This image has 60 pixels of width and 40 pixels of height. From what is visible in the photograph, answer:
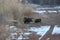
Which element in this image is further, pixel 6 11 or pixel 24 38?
pixel 6 11

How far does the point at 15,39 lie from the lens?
5.43 metres

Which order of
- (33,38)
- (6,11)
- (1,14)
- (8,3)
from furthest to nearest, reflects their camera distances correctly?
(8,3), (6,11), (1,14), (33,38)

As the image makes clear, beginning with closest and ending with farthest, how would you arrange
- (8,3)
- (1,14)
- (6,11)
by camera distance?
1. (1,14)
2. (6,11)
3. (8,3)

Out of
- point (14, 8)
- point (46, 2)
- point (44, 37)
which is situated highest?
point (44, 37)

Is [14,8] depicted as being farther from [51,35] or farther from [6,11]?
[51,35]

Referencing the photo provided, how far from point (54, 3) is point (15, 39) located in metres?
17.9

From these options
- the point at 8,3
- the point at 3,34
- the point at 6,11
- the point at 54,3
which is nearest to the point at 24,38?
the point at 3,34

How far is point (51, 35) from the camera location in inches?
147

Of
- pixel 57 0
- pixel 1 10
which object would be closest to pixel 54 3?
pixel 57 0

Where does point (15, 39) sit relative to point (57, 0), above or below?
above

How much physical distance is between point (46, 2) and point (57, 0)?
1066 millimetres

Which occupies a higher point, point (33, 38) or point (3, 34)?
point (33, 38)

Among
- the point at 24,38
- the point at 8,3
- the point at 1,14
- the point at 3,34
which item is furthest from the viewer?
the point at 8,3

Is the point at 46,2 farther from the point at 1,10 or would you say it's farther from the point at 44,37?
the point at 44,37
